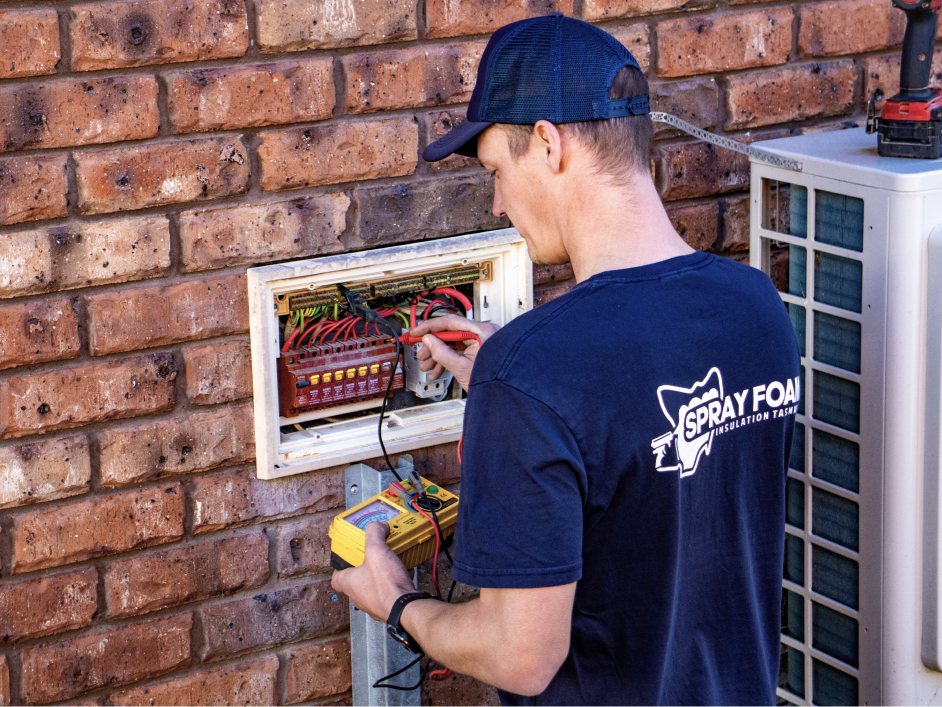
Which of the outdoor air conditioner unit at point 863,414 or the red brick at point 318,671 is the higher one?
the outdoor air conditioner unit at point 863,414

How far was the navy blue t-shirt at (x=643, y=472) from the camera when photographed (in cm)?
124

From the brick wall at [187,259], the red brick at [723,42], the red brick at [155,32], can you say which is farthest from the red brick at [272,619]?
the red brick at [723,42]

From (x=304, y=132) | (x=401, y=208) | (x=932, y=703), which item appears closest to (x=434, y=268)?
(x=401, y=208)

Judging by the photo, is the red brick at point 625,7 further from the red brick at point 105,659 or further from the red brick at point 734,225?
the red brick at point 105,659

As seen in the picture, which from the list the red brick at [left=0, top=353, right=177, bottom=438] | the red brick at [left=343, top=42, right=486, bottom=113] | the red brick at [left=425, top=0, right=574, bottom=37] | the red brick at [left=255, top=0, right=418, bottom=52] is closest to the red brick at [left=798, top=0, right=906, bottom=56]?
the red brick at [left=425, top=0, right=574, bottom=37]

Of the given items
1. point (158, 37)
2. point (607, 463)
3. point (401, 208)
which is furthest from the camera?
point (401, 208)

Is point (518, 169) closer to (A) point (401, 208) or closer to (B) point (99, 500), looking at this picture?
(A) point (401, 208)

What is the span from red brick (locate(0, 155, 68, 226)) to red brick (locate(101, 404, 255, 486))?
1.15 feet

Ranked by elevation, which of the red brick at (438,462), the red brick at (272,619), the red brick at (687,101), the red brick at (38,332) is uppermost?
the red brick at (687,101)

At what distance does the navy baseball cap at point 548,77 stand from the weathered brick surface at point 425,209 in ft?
1.28

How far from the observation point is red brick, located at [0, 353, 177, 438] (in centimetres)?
166

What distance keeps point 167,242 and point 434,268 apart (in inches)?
18.2

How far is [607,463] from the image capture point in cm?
127

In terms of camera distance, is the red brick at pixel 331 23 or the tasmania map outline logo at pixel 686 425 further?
the red brick at pixel 331 23
